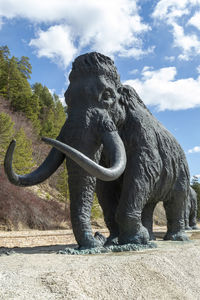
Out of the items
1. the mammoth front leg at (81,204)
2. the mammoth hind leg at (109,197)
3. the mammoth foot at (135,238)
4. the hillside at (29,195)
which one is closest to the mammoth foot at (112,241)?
the mammoth hind leg at (109,197)

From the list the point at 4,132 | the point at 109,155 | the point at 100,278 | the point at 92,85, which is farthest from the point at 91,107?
the point at 4,132

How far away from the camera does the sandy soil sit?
80.6 inches

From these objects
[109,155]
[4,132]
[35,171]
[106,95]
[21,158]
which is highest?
[4,132]

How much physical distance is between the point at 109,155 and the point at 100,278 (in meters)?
1.33

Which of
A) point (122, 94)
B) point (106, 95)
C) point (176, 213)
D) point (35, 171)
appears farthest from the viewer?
point (176, 213)

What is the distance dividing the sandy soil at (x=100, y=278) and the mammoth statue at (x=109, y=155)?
2.39ft

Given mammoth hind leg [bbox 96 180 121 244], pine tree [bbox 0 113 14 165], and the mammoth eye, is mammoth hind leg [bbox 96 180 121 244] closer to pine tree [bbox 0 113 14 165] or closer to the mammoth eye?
the mammoth eye

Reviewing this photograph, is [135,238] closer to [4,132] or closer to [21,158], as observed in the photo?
[21,158]

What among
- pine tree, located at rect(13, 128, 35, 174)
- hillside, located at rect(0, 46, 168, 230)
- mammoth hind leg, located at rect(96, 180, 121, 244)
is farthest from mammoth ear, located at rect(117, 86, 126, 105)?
pine tree, located at rect(13, 128, 35, 174)

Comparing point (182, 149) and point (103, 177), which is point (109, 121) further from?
point (182, 149)

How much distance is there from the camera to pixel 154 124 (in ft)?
15.4

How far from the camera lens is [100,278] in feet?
7.79

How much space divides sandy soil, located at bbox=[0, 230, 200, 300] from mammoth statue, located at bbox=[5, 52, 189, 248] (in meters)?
0.73

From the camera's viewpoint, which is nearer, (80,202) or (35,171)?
(80,202)
